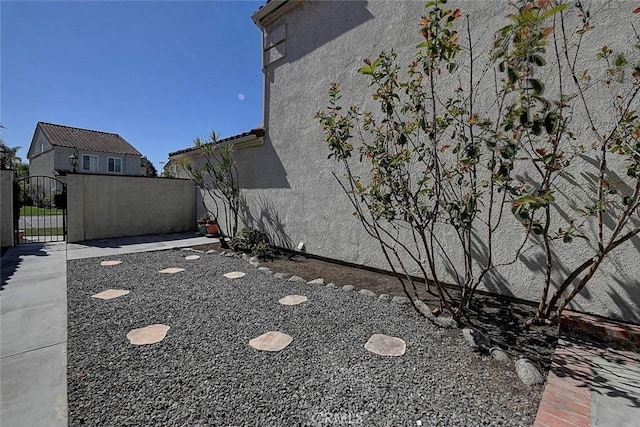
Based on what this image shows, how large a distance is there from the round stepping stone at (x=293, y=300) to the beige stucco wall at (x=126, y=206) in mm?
10406

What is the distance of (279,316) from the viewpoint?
439 cm

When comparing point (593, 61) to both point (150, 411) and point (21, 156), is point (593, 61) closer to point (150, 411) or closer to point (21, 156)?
point (150, 411)

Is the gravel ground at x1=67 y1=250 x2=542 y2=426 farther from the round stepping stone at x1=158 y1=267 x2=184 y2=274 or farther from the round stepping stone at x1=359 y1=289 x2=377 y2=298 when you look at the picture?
the round stepping stone at x1=158 y1=267 x2=184 y2=274

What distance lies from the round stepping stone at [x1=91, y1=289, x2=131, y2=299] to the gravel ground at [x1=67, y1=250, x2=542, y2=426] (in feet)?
0.81

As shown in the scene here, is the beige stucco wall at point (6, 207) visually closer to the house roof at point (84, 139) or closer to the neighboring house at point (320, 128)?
the neighboring house at point (320, 128)

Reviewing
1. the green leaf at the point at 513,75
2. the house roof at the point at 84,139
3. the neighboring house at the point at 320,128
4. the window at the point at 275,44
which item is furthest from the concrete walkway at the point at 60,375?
the house roof at the point at 84,139

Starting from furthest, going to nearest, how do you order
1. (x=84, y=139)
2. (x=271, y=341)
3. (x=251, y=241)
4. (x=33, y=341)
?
1. (x=84, y=139)
2. (x=251, y=241)
3. (x=271, y=341)
4. (x=33, y=341)

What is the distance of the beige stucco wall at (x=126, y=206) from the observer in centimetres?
1096

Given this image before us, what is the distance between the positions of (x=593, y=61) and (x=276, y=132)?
758 centimetres

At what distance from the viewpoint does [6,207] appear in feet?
30.2

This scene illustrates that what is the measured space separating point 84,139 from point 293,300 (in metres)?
37.8

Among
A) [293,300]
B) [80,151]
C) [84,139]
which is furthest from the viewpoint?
[84,139]

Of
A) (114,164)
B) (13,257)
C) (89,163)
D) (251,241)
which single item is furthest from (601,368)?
(114,164)

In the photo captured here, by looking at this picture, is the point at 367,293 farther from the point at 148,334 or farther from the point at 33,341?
the point at 33,341
